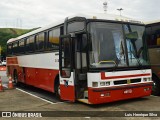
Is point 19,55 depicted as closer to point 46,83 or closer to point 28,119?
point 46,83

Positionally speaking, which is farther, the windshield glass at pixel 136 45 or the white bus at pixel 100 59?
the windshield glass at pixel 136 45

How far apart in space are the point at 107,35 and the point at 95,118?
2.93 m

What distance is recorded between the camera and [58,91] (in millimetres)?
12031

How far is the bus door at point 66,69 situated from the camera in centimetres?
1041

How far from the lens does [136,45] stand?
1068cm

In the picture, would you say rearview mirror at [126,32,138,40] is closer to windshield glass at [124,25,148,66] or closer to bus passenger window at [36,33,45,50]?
windshield glass at [124,25,148,66]

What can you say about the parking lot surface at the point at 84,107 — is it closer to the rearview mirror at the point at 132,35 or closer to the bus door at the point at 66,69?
the bus door at the point at 66,69

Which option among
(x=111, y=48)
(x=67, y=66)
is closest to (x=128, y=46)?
(x=111, y=48)

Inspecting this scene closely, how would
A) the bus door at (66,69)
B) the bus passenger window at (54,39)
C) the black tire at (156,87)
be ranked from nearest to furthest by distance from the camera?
the bus door at (66,69) → the bus passenger window at (54,39) → the black tire at (156,87)

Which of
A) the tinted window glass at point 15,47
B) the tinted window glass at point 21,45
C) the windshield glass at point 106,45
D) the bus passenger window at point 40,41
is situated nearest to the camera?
the windshield glass at point 106,45

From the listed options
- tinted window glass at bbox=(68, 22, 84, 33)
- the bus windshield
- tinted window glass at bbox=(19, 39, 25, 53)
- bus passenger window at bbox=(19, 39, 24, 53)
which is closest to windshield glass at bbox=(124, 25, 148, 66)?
the bus windshield

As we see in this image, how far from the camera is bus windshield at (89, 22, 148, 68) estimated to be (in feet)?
31.8

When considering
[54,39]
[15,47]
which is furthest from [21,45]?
[54,39]

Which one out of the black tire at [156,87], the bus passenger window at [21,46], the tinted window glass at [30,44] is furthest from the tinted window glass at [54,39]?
the bus passenger window at [21,46]
